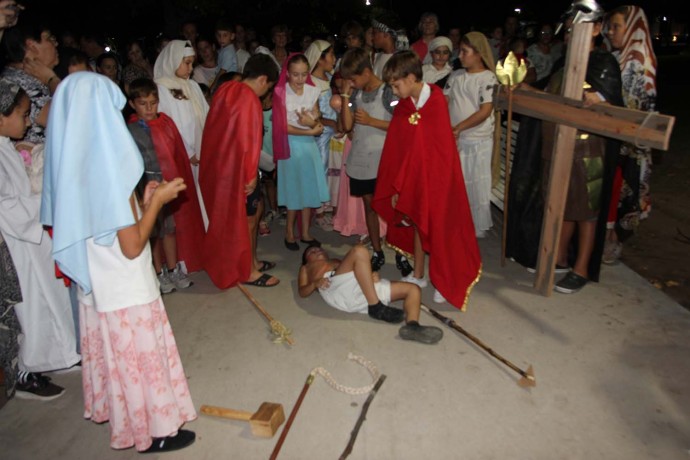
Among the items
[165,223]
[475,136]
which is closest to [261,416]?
[165,223]

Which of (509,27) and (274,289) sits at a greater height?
(509,27)

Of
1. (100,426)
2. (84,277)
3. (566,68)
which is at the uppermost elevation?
(566,68)

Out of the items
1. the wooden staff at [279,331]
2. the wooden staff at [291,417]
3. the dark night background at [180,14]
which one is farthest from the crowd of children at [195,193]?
the dark night background at [180,14]

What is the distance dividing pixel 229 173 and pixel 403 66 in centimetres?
158

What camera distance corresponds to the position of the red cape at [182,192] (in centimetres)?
431

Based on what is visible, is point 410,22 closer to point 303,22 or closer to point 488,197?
point 303,22

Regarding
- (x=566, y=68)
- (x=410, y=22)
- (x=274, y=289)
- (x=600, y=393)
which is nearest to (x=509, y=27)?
(x=566, y=68)

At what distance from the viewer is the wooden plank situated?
3.24 m

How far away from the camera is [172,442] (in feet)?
9.36

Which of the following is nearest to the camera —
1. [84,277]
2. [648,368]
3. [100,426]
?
[84,277]

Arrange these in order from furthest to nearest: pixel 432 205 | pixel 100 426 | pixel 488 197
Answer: pixel 488 197 → pixel 432 205 → pixel 100 426

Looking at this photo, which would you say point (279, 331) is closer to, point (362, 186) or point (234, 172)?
point (234, 172)

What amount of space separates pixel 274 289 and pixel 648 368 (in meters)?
2.81

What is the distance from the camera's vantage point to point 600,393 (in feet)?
10.4
